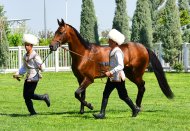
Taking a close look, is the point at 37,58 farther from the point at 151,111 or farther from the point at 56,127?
the point at 151,111

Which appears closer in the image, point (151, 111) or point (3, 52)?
point (151, 111)

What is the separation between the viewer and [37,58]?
1093 centimetres

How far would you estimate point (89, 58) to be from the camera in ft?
37.1

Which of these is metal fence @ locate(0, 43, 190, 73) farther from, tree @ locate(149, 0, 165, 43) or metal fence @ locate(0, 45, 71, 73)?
tree @ locate(149, 0, 165, 43)

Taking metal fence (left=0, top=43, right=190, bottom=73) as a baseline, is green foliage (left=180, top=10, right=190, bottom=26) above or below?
above

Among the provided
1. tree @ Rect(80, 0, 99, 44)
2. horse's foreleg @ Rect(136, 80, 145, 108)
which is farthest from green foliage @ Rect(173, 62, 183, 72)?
horse's foreleg @ Rect(136, 80, 145, 108)

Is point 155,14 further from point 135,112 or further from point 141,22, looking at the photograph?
point 135,112

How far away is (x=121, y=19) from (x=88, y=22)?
2.09m

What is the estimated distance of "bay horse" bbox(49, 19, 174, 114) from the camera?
11.1m

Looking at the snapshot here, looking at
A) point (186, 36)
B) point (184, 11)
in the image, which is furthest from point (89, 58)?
point (184, 11)

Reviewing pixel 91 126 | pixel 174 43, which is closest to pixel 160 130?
pixel 91 126

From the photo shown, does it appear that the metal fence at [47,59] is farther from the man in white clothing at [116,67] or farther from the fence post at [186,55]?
the man in white clothing at [116,67]

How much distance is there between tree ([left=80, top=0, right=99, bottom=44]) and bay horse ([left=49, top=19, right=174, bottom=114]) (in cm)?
2047

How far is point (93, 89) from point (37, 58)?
27.6 ft
